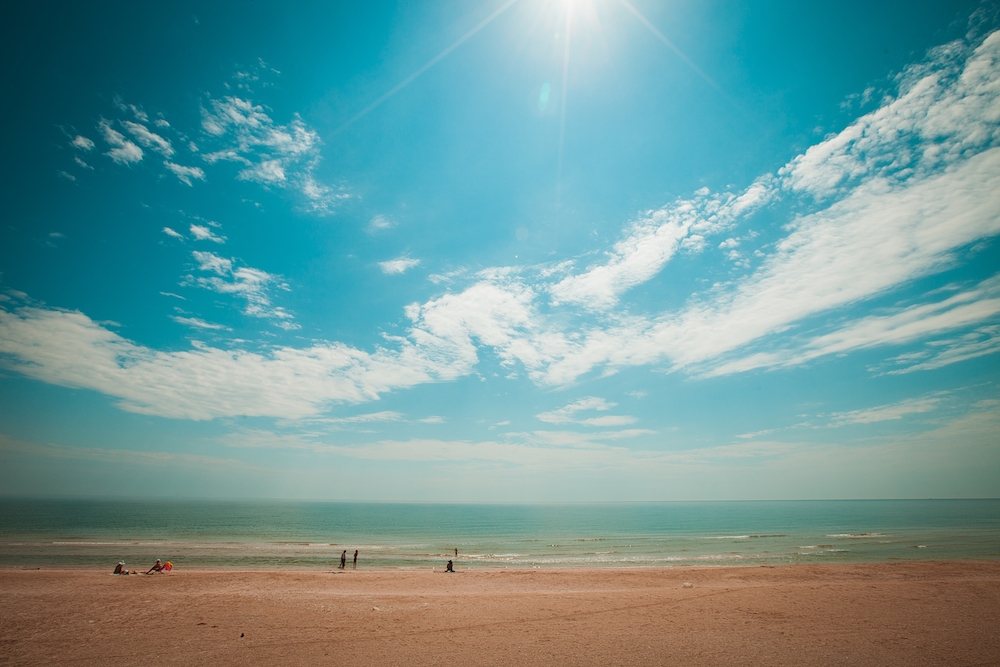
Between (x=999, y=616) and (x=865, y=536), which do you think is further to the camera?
(x=865, y=536)

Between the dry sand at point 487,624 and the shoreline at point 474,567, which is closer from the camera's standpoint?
the dry sand at point 487,624

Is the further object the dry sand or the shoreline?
the shoreline

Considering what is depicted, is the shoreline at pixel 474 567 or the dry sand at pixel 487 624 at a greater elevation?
the dry sand at pixel 487 624

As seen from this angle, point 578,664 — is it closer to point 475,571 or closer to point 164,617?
point 164,617

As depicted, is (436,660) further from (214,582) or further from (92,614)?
(214,582)

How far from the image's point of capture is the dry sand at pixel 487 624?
12188mm

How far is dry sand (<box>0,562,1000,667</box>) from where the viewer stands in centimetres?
1219

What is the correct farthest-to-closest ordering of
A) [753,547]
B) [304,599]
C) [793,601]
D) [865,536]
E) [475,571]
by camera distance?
[865,536] < [753,547] < [475,571] < [304,599] < [793,601]

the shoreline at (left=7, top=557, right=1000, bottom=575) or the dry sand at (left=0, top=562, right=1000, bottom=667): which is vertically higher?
the dry sand at (left=0, top=562, right=1000, bottom=667)

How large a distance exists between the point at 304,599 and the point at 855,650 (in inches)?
853

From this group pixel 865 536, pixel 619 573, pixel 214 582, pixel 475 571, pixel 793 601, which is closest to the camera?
pixel 793 601

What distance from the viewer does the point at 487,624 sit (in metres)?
15.4

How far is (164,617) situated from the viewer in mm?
16328

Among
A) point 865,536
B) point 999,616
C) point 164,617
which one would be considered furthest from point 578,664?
point 865,536
